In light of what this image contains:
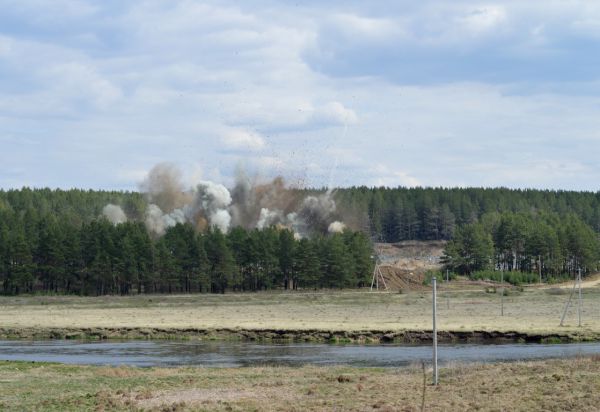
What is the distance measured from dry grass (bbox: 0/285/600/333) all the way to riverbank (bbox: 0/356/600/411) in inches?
1160

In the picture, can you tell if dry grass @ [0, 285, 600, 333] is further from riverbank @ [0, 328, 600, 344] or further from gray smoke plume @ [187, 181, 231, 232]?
gray smoke plume @ [187, 181, 231, 232]

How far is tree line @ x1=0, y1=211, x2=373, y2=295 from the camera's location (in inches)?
5630

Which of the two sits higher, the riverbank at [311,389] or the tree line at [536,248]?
the tree line at [536,248]

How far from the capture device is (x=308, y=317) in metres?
90.4

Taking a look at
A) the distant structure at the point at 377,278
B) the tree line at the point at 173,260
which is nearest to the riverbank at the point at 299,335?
the tree line at the point at 173,260

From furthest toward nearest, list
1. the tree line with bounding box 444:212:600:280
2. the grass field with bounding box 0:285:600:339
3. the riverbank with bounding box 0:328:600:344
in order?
the tree line with bounding box 444:212:600:280, the grass field with bounding box 0:285:600:339, the riverbank with bounding box 0:328:600:344

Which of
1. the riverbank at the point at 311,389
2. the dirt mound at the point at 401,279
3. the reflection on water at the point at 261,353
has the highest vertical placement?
the dirt mound at the point at 401,279

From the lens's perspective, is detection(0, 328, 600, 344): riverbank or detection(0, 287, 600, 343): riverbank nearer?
detection(0, 328, 600, 344): riverbank

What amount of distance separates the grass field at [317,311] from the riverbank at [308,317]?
0.10 meters

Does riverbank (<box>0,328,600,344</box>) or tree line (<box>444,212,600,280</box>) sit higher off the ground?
tree line (<box>444,212,600,280</box>)

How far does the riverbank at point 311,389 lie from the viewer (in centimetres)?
3322

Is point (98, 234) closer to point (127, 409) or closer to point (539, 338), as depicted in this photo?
point (539, 338)

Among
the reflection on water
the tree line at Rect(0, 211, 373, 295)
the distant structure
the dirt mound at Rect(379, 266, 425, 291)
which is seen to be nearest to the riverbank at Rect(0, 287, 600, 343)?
the reflection on water

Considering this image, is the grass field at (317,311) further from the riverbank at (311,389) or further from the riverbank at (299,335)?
the riverbank at (311,389)
